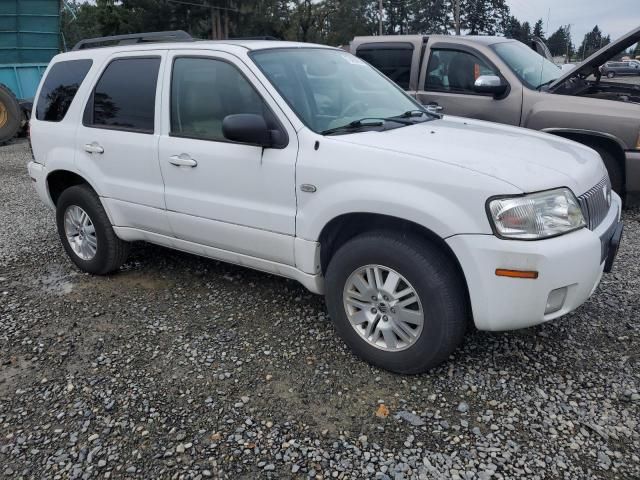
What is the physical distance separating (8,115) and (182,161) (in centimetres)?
1059

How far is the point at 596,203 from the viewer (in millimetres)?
3016

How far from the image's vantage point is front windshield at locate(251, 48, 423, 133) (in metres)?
3.40

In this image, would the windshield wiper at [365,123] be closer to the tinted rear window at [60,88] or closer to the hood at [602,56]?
the tinted rear window at [60,88]

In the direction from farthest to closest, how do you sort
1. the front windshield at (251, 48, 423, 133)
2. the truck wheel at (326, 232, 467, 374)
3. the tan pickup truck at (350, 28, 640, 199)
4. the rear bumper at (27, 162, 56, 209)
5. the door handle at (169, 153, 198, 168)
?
the tan pickup truck at (350, 28, 640, 199) < the rear bumper at (27, 162, 56, 209) < the door handle at (169, 153, 198, 168) < the front windshield at (251, 48, 423, 133) < the truck wheel at (326, 232, 467, 374)

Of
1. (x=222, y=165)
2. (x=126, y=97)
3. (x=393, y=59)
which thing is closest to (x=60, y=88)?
(x=126, y=97)

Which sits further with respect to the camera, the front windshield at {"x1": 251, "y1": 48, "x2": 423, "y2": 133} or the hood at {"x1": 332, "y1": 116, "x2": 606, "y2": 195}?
the front windshield at {"x1": 251, "y1": 48, "x2": 423, "y2": 133}

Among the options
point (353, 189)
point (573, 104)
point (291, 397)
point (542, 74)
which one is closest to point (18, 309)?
point (291, 397)

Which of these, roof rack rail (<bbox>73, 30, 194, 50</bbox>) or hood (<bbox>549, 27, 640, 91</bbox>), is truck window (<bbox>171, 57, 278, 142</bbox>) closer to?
roof rack rail (<bbox>73, 30, 194, 50</bbox>)

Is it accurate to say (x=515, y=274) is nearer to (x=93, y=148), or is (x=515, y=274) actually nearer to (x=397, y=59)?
(x=93, y=148)

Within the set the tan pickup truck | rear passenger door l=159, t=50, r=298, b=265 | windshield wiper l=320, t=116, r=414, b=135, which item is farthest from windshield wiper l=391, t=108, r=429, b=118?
the tan pickup truck

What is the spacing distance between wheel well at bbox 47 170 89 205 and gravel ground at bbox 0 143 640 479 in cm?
104

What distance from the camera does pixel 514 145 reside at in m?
3.17

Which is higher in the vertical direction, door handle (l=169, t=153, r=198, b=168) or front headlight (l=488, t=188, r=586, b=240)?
door handle (l=169, t=153, r=198, b=168)

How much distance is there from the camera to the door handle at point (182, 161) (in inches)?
144
